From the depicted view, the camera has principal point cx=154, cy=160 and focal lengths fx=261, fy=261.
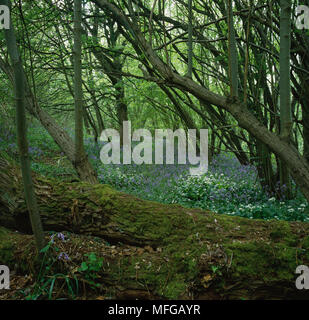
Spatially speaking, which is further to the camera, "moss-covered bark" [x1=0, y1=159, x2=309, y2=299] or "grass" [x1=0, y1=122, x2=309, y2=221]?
"grass" [x1=0, y1=122, x2=309, y2=221]

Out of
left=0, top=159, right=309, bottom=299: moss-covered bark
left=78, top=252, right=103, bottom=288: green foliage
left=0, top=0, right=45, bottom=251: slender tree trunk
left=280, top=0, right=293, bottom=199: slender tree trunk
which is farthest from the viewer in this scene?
left=280, top=0, right=293, bottom=199: slender tree trunk

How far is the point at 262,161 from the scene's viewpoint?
18.7 ft

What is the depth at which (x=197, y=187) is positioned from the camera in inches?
245

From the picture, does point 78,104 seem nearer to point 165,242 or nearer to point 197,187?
point 165,242

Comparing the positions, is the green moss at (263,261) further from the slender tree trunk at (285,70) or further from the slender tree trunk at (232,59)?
the slender tree trunk at (232,59)

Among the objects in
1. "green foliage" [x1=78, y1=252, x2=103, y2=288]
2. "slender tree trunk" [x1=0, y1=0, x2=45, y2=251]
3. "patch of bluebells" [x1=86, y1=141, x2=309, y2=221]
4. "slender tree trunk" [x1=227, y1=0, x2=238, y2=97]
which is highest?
"slender tree trunk" [x1=227, y1=0, x2=238, y2=97]

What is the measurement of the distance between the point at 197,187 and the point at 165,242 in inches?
162

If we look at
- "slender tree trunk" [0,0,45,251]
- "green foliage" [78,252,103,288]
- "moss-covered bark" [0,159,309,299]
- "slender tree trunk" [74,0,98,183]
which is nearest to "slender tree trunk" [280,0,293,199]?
"moss-covered bark" [0,159,309,299]

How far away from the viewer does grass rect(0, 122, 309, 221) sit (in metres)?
4.24

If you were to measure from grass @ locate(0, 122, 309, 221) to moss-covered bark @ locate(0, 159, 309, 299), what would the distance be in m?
1.49

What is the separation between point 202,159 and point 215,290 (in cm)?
849

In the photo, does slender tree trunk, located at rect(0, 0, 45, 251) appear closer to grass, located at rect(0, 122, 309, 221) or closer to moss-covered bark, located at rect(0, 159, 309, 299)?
moss-covered bark, located at rect(0, 159, 309, 299)

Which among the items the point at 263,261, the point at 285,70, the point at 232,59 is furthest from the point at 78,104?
the point at 263,261
